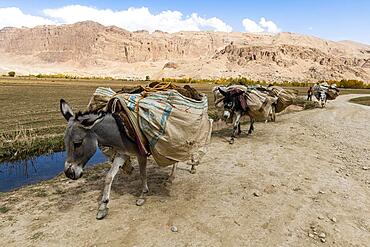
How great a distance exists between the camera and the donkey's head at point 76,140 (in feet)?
21.0

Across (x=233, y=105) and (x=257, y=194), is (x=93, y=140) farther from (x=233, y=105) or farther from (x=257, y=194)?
(x=233, y=105)

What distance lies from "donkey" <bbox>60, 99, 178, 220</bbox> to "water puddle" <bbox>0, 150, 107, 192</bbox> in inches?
165

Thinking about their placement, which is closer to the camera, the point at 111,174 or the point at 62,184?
the point at 111,174

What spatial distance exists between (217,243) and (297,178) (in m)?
4.30

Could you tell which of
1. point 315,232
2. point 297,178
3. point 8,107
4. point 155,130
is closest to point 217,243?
point 315,232

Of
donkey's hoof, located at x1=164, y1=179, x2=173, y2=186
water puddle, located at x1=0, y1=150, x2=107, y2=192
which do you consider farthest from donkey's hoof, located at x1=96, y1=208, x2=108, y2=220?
water puddle, located at x1=0, y1=150, x2=107, y2=192

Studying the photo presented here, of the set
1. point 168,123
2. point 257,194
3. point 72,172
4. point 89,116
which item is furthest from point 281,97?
point 72,172

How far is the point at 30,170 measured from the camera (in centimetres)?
1114

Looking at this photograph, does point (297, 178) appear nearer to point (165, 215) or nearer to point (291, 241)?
point (291, 241)

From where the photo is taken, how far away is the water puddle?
32.7ft

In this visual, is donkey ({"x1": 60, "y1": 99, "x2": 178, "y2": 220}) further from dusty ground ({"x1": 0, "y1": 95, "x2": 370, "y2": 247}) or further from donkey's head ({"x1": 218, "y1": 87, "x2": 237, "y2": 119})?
donkey's head ({"x1": 218, "y1": 87, "x2": 237, "y2": 119})

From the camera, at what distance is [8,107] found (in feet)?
85.7

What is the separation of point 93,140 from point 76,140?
374 millimetres

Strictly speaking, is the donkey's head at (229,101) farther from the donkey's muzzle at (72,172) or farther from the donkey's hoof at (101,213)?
the donkey's muzzle at (72,172)
